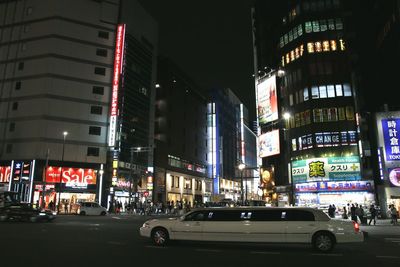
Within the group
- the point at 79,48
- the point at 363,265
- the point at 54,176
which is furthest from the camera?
the point at 79,48

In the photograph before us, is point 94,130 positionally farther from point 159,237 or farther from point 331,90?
point 159,237

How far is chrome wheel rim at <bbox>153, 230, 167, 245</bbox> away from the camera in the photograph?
15227 millimetres

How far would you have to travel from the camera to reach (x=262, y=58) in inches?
2830

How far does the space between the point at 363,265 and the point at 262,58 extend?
2535 inches

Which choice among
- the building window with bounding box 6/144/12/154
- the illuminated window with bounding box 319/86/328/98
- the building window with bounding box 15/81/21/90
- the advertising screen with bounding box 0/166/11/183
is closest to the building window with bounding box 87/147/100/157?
the building window with bounding box 6/144/12/154

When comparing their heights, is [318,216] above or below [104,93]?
below

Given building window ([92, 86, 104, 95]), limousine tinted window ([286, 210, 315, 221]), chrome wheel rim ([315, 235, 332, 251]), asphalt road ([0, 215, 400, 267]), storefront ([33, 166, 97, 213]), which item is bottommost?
asphalt road ([0, 215, 400, 267])

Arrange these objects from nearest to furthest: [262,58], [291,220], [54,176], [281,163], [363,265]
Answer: [363,265]
[291,220]
[54,176]
[281,163]
[262,58]

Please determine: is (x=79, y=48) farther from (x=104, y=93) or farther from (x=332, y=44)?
(x=332, y=44)

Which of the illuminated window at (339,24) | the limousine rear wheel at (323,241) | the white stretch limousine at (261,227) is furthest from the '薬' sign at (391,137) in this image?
the limousine rear wheel at (323,241)

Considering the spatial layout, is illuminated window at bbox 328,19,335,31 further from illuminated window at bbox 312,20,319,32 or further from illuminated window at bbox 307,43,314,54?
illuminated window at bbox 307,43,314,54

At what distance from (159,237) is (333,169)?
40365 millimetres

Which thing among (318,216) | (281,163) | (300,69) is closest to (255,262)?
(318,216)

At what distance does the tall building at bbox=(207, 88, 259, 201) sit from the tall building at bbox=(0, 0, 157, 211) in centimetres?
3862
